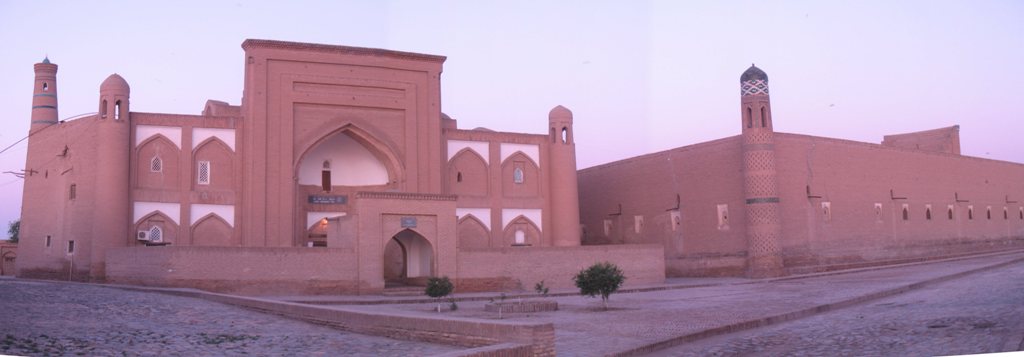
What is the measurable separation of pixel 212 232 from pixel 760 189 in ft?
47.6

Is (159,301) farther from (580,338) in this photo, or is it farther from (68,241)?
(68,241)

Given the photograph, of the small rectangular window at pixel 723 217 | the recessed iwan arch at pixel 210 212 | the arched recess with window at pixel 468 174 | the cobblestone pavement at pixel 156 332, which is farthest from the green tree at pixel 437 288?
the small rectangular window at pixel 723 217

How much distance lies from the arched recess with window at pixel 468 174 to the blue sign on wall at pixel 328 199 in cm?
310

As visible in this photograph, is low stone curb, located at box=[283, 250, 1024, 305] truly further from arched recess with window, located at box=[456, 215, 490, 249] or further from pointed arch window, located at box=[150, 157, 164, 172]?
pointed arch window, located at box=[150, 157, 164, 172]

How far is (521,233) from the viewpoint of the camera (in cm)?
2655

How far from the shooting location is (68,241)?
21.9 metres

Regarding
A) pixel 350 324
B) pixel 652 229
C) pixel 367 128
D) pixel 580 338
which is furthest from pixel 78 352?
pixel 652 229

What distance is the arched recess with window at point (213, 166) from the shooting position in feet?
74.7

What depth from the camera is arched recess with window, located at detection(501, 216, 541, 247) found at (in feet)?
86.6

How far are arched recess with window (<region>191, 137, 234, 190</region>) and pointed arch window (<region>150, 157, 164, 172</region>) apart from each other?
790 mm

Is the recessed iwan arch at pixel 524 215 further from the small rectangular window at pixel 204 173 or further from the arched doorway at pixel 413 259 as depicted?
the small rectangular window at pixel 204 173

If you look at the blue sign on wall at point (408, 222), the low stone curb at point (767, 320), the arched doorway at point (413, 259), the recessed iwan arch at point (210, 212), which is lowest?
the low stone curb at point (767, 320)

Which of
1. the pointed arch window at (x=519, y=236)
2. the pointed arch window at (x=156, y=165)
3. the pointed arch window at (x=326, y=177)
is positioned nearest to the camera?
the pointed arch window at (x=156, y=165)

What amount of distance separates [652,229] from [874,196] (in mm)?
6952
